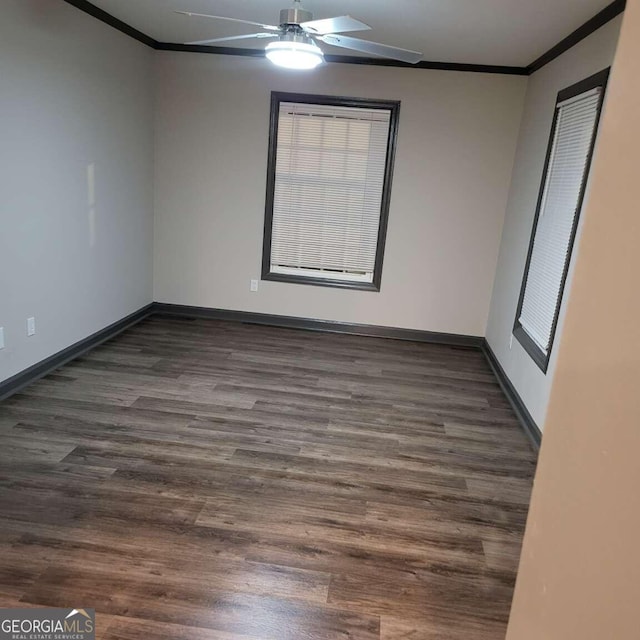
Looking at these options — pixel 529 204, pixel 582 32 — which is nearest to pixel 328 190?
pixel 529 204

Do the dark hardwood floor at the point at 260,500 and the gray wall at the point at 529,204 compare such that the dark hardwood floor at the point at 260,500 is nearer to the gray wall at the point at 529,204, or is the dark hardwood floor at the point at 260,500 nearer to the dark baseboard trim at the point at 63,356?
the dark baseboard trim at the point at 63,356

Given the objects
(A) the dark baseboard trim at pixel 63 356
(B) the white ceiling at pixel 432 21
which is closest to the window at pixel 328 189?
(B) the white ceiling at pixel 432 21

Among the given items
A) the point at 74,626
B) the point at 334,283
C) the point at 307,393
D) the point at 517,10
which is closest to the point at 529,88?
the point at 517,10

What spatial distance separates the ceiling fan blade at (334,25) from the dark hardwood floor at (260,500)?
2.21 m

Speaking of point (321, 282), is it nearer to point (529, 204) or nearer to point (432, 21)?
point (529, 204)

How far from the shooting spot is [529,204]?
13.7ft

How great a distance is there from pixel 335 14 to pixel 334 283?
2.39 metres

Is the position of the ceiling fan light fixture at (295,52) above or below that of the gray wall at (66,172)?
above

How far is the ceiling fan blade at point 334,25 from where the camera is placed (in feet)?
8.58

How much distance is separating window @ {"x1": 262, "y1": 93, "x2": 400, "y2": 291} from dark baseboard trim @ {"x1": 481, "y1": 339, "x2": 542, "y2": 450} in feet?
4.11

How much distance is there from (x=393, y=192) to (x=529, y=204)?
1.30 m

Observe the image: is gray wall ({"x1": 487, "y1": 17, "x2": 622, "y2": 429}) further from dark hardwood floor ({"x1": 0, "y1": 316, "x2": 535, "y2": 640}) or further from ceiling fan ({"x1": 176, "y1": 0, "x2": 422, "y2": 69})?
ceiling fan ({"x1": 176, "y1": 0, "x2": 422, "y2": 69})

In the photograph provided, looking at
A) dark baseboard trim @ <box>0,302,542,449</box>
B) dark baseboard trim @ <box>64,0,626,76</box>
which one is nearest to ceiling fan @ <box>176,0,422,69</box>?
dark baseboard trim @ <box>64,0,626,76</box>

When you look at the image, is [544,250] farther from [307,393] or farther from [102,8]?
[102,8]
